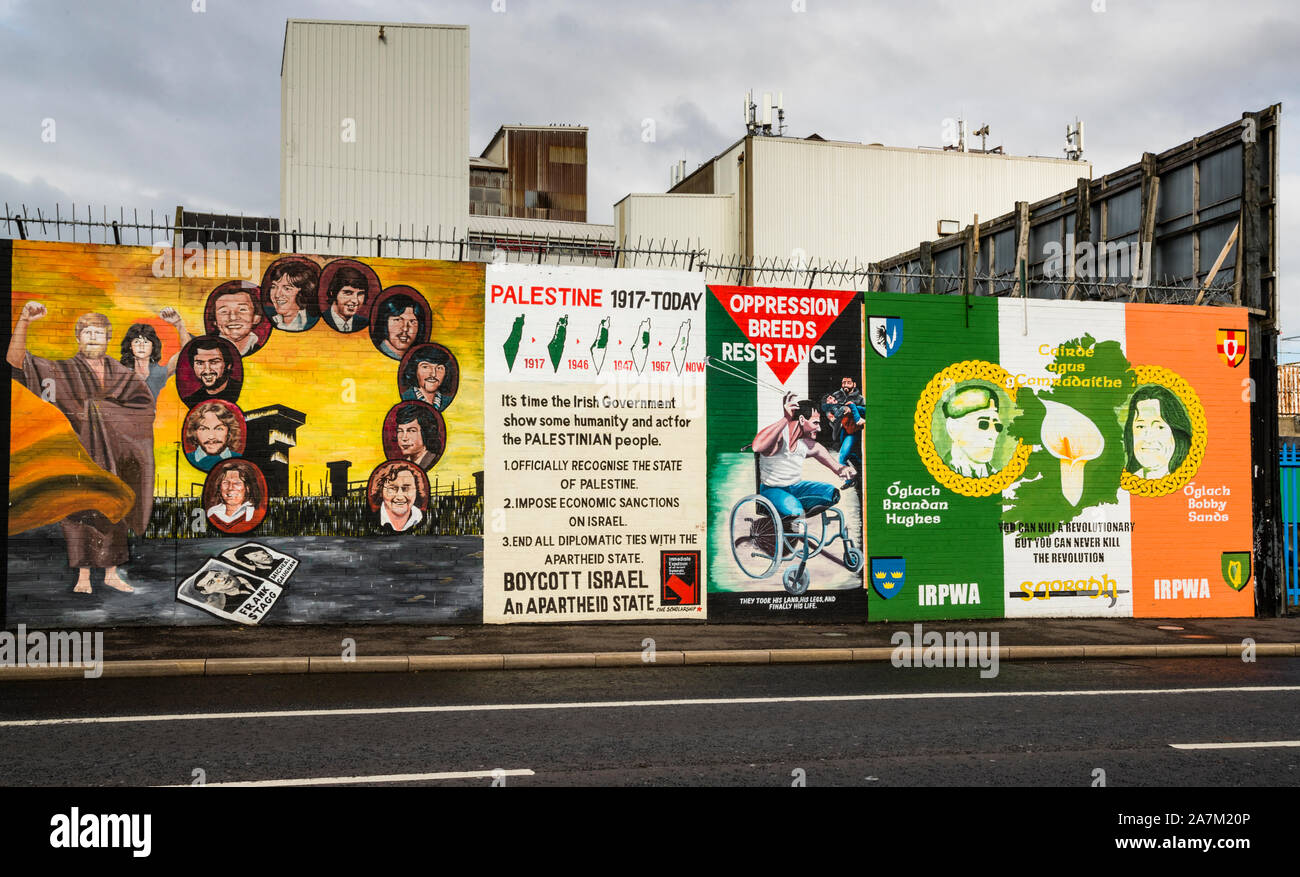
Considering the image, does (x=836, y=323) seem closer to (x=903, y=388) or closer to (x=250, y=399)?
(x=903, y=388)

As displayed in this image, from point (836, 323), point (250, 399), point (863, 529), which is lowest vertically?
point (863, 529)

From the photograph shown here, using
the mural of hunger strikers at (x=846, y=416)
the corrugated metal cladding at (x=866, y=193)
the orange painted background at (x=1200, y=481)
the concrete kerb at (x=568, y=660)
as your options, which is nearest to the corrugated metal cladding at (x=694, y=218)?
the corrugated metal cladding at (x=866, y=193)

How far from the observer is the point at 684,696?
32.2 feet

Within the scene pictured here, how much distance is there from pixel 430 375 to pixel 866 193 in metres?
25.2

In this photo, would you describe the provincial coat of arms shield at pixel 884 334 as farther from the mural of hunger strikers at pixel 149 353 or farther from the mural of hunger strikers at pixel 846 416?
the mural of hunger strikers at pixel 149 353

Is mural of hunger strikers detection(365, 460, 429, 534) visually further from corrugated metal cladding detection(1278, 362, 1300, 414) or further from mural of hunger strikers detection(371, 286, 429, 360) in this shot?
corrugated metal cladding detection(1278, 362, 1300, 414)

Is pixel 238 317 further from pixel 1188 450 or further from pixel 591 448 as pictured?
pixel 1188 450

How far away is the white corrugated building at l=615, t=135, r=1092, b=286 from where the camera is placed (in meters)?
35.5

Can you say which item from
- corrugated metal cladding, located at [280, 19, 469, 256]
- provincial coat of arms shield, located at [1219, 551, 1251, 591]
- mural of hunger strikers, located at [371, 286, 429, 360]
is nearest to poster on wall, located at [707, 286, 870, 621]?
mural of hunger strikers, located at [371, 286, 429, 360]

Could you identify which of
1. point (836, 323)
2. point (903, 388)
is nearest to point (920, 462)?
point (903, 388)

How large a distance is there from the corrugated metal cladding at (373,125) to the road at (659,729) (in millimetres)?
16314

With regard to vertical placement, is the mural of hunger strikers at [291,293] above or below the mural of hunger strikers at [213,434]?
above

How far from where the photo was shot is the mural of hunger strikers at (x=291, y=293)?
13773mm
